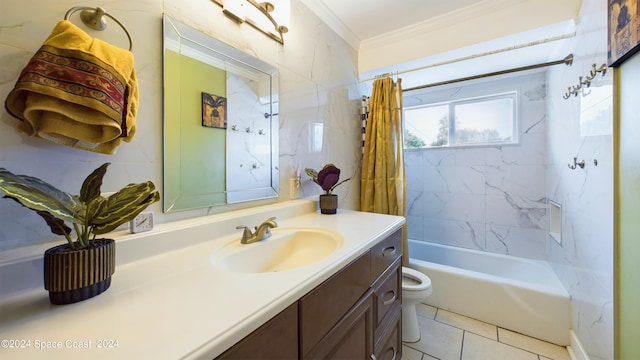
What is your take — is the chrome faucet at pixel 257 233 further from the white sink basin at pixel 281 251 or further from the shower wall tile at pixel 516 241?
the shower wall tile at pixel 516 241

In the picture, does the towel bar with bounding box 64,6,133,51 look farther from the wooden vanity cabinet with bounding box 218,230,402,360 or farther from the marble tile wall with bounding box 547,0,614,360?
the marble tile wall with bounding box 547,0,614,360

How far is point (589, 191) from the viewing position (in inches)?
49.9

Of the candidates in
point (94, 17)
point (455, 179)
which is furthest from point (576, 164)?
point (94, 17)

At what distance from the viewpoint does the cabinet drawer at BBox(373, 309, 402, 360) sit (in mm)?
1059

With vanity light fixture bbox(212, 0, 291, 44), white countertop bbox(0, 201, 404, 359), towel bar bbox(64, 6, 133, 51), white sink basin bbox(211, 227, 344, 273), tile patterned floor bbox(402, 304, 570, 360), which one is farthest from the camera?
tile patterned floor bbox(402, 304, 570, 360)

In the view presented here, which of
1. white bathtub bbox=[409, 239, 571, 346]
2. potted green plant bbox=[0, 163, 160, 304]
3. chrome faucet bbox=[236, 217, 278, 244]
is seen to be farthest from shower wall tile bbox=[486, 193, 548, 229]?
potted green plant bbox=[0, 163, 160, 304]

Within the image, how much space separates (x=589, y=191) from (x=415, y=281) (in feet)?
3.76

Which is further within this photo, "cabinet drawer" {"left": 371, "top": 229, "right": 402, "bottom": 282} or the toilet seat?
the toilet seat

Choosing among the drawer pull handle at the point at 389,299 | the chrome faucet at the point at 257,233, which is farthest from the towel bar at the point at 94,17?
the drawer pull handle at the point at 389,299

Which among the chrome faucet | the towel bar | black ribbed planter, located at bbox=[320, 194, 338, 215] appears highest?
the towel bar

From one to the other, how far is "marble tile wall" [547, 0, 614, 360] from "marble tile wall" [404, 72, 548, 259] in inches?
18.0

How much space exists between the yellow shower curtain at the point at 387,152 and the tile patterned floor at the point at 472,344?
526 mm

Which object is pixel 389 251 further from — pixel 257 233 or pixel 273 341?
pixel 273 341

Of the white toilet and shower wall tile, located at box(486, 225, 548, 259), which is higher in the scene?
shower wall tile, located at box(486, 225, 548, 259)
